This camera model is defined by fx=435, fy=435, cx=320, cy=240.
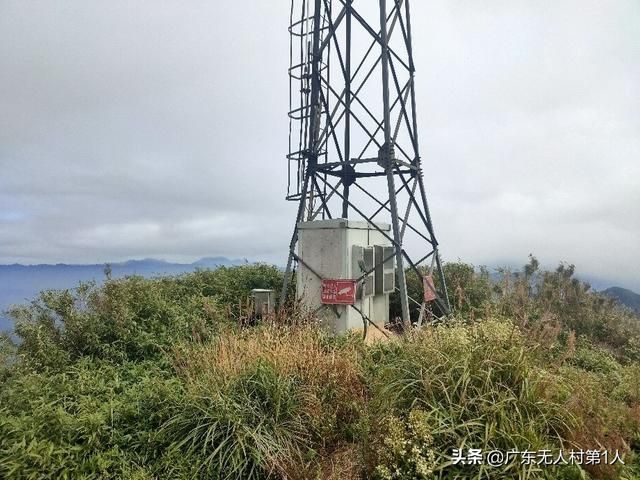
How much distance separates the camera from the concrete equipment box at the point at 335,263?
7.75 m

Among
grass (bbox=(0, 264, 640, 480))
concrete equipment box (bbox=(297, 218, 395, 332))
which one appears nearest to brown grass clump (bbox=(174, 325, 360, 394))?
grass (bbox=(0, 264, 640, 480))

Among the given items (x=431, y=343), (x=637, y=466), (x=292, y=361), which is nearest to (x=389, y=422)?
(x=431, y=343)

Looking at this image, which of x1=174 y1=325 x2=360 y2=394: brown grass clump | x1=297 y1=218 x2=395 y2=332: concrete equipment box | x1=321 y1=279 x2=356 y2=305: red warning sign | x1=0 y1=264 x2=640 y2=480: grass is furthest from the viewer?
x1=297 y1=218 x2=395 y2=332: concrete equipment box

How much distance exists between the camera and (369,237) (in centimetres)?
878

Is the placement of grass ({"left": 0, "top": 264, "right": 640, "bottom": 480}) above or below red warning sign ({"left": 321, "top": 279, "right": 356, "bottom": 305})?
below

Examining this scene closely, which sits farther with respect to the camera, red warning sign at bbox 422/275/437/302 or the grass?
red warning sign at bbox 422/275/437/302

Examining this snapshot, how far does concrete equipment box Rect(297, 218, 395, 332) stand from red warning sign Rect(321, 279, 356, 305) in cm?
10

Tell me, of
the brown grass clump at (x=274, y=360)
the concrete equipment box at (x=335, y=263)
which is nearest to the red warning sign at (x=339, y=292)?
the concrete equipment box at (x=335, y=263)

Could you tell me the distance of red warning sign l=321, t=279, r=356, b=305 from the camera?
7559 mm

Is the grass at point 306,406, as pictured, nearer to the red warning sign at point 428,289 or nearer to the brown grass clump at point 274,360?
the brown grass clump at point 274,360

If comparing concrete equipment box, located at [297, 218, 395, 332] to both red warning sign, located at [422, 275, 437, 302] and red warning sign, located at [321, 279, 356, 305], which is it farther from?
red warning sign, located at [422, 275, 437, 302]

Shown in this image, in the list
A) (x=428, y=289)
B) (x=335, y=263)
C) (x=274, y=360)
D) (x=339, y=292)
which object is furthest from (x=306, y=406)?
(x=428, y=289)

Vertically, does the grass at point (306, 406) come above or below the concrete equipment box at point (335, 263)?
below

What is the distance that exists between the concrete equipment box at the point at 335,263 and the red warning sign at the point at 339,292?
0.34 ft
